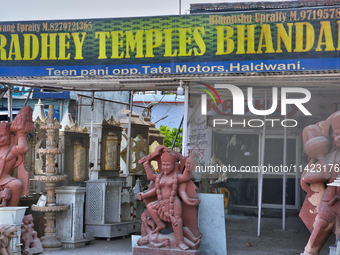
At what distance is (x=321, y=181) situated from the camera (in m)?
6.14

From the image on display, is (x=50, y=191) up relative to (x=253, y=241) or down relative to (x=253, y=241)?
up

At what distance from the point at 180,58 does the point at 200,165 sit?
165cm

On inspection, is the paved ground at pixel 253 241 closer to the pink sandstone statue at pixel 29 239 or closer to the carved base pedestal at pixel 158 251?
the pink sandstone statue at pixel 29 239

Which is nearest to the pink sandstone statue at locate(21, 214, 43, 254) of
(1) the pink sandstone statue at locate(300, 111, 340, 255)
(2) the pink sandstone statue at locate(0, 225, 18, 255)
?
(2) the pink sandstone statue at locate(0, 225, 18, 255)

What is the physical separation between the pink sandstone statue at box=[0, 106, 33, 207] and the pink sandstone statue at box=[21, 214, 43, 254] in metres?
0.38

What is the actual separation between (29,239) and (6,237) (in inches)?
32.6

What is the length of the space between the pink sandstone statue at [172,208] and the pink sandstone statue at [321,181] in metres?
1.53

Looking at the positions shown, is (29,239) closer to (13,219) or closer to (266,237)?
(13,219)

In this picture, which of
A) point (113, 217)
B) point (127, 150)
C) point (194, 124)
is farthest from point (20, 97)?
point (194, 124)

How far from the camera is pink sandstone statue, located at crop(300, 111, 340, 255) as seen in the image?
593 cm

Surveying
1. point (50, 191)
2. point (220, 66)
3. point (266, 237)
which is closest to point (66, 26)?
point (220, 66)

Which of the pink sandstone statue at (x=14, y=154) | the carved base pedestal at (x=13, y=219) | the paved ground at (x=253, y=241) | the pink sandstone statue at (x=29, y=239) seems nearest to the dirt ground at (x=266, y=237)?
the paved ground at (x=253, y=241)

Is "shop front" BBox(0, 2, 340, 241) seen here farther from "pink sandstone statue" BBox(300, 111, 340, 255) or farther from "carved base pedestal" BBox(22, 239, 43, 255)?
"carved base pedestal" BBox(22, 239, 43, 255)

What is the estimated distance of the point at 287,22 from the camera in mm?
6668
